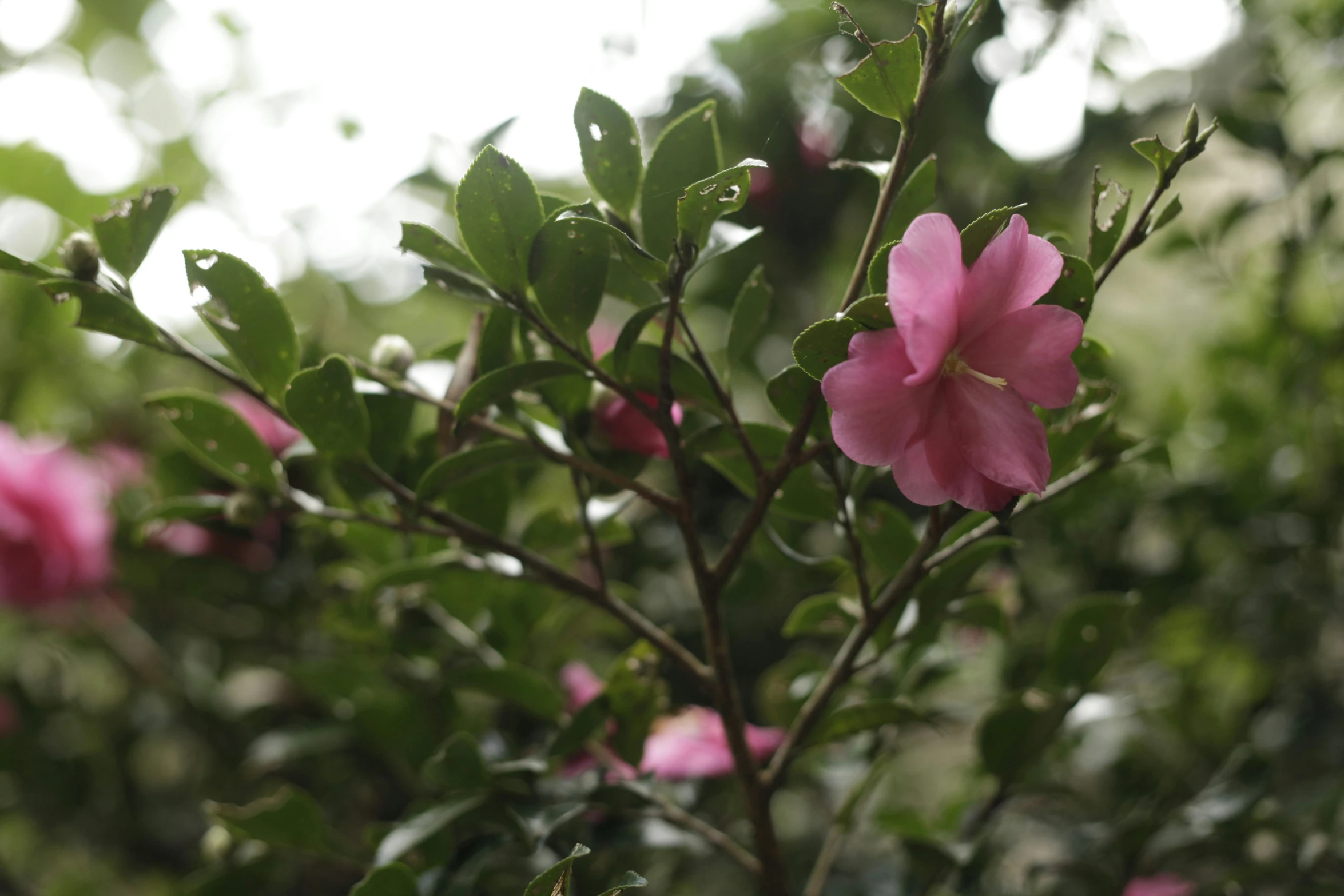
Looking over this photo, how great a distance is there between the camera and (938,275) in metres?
0.31

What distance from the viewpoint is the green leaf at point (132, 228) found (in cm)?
40

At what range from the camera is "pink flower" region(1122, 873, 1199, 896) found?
66 cm

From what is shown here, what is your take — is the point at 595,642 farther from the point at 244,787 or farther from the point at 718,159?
the point at 718,159

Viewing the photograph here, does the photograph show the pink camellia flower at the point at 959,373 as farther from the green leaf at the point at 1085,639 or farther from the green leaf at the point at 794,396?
the green leaf at the point at 1085,639

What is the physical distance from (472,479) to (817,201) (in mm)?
592

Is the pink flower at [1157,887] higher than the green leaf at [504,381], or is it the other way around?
the green leaf at [504,381]

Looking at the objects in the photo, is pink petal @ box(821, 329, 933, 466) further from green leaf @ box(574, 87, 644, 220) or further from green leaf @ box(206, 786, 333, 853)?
green leaf @ box(206, 786, 333, 853)

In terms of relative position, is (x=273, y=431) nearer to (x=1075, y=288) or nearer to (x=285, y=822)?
(x=285, y=822)

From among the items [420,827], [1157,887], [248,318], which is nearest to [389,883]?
[420,827]

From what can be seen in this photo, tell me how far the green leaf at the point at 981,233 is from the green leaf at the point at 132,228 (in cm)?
34

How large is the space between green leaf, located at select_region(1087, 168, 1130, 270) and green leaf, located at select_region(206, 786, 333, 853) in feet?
1.58

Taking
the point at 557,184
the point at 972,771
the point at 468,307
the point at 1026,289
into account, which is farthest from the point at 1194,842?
the point at 468,307

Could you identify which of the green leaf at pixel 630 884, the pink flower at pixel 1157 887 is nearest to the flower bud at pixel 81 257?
the green leaf at pixel 630 884

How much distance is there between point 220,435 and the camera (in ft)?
1.56
